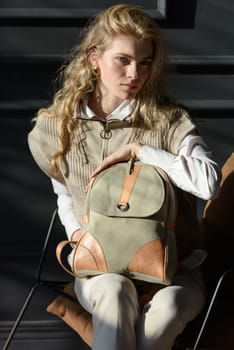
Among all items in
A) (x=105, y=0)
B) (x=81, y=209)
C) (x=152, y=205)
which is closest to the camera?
(x=152, y=205)

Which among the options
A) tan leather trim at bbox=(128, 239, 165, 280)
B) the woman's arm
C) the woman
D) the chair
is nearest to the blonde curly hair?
the woman

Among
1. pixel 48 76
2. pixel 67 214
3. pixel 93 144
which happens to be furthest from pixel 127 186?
pixel 48 76

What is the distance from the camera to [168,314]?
90.0 inches

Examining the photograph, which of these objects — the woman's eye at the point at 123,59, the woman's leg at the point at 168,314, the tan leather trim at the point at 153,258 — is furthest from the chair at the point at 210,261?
the woman's eye at the point at 123,59

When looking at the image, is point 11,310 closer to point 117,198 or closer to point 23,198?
point 23,198

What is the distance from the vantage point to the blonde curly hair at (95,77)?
2586 mm

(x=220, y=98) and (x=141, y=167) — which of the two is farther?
(x=220, y=98)

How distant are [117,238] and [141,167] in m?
0.24

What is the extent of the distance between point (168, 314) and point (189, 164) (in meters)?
0.48

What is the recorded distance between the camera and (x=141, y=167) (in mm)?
2451

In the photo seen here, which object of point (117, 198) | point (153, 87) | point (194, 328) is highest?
point (153, 87)

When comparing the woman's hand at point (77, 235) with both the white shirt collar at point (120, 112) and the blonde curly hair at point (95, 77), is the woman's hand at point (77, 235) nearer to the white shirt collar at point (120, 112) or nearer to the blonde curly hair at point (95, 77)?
the blonde curly hair at point (95, 77)

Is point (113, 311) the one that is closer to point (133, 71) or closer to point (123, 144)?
point (123, 144)

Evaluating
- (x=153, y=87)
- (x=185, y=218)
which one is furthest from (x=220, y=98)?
(x=185, y=218)
